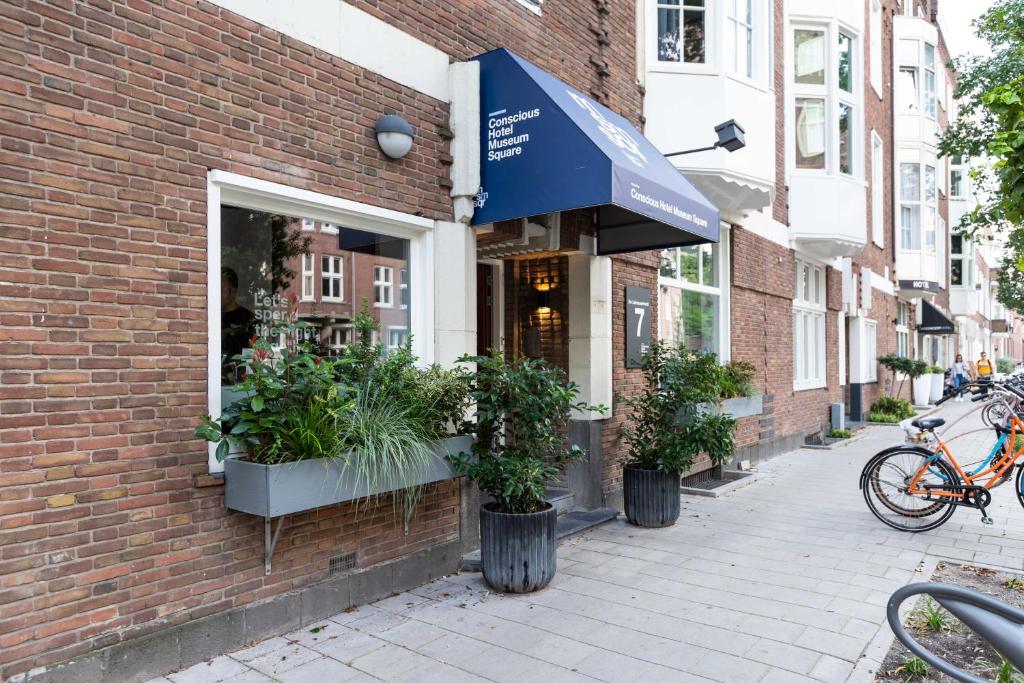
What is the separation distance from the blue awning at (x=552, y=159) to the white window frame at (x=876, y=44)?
1409 centimetres

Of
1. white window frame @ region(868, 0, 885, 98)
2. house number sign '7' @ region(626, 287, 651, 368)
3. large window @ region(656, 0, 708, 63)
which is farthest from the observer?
white window frame @ region(868, 0, 885, 98)

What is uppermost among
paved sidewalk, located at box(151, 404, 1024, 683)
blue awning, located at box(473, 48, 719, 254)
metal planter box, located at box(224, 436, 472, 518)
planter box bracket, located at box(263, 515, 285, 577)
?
blue awning, located at box(473, 48, 719, 254)

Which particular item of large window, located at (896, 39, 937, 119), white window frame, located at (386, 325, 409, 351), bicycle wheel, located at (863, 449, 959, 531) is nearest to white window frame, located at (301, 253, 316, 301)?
white window frame, located at (386, 325, 409, 351)

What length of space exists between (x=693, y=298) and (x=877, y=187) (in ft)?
36.6

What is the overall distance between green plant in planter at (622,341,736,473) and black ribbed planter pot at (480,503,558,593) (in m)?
2.23

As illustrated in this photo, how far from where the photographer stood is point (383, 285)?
529cm

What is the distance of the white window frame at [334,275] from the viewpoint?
4906mm

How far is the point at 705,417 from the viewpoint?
688 centimetres

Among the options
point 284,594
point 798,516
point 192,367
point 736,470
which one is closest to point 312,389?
point 192,367

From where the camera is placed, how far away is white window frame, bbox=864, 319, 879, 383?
58.5 feet

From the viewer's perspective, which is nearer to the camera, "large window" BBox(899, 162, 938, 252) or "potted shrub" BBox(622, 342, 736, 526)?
"potted shrub" BBox(622, 342, 736, 526)

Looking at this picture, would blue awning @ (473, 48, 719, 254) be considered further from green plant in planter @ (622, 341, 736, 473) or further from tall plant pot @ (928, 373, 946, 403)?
tall plant pot @ (928, 373, 946, 403)

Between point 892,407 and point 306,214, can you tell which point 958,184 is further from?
point 306,214

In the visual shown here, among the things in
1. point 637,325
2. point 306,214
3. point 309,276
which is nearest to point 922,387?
point 637,325
